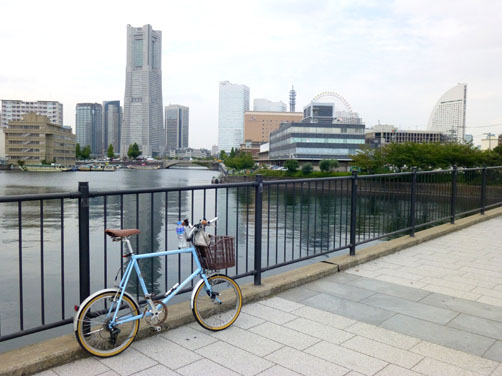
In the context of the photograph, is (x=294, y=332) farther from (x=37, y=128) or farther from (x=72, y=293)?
(x=37, y=128)

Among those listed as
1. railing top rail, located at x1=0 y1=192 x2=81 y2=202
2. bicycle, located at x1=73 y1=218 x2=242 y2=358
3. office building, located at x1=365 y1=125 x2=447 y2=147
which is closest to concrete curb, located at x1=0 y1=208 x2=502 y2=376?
bicycle, located at x1=73 y1=218 x2=242 y2=358

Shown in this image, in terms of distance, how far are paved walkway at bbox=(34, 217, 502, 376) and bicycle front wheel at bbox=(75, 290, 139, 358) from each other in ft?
0.31

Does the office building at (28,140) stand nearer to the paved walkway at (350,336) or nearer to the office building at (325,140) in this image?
the office building at (325,140)

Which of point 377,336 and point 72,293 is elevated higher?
point 377,336

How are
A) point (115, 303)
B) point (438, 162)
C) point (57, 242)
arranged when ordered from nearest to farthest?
point (115, 303)
point (57, 242)
point (438, 162)

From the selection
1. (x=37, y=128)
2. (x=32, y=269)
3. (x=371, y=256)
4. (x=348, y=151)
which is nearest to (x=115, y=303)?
(x=371, y=256)

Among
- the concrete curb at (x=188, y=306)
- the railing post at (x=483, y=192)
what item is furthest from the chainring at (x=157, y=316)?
the railing post at (x=483, y=192)

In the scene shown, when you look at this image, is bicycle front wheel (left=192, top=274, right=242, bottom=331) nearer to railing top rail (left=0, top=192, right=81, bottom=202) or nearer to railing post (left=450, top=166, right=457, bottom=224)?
railing top rail (left=0, top=192, right=81, bottom=202)

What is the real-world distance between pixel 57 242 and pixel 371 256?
18.8 meters

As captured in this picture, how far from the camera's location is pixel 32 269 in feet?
52.2

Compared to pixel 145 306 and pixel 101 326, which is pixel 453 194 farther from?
pixel 101 326

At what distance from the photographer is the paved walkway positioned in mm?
3152

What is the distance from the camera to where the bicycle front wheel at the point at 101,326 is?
3.13 metres

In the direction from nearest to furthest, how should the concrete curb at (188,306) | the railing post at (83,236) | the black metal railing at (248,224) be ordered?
the concrete curb at (188,306) → the railing post at (83,236) → the black metal railing at (248,224)
